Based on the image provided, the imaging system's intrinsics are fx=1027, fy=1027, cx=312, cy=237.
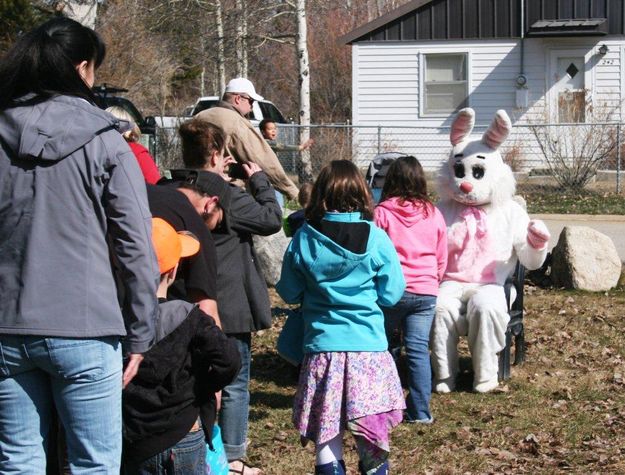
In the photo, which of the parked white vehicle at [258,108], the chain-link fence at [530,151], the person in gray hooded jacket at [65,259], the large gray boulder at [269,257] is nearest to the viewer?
the person in gray hooded jacket at [65,259]

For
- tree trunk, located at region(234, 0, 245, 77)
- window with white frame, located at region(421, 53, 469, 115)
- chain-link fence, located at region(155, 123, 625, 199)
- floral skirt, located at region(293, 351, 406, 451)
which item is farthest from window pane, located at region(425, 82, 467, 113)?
floral skirt, located at region(293, 351, 406, 451)

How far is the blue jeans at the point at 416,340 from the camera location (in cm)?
636

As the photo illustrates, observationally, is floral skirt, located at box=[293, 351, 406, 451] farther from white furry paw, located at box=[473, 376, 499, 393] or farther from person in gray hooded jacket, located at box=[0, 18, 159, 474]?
white furry paw, located at box=[473, 376, 499, 393]

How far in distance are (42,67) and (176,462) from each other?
56.7 inches

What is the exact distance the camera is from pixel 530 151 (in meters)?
21.0

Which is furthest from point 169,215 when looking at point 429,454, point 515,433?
point 515,433

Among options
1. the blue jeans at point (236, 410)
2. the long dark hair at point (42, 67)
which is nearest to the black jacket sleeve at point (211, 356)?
the long dark hair at point (42, 67)

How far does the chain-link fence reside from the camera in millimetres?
18484

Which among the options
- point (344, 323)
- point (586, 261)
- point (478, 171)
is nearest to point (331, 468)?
point (344, 323)

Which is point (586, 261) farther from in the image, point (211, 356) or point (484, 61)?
point (484, 61)

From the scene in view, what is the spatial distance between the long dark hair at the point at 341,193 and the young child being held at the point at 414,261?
1481 millimetres

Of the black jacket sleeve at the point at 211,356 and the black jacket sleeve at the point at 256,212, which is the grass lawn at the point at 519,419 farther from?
the black jacket sleeve at the point at 211,356

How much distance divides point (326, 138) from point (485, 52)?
18.4ft

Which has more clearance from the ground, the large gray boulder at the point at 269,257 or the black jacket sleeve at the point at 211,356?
the black jacket sleeve at the point at 211,356
